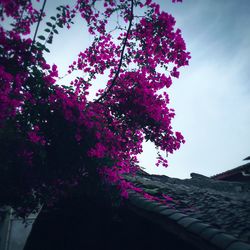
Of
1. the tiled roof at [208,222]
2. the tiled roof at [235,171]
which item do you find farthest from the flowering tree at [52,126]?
the tiled roof at [235,171]

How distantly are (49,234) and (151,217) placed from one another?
4368mm

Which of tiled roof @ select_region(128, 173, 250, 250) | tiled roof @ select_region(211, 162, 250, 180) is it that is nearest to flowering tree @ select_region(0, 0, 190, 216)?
tiled roof @ select_region(128, 173, 250, 250)

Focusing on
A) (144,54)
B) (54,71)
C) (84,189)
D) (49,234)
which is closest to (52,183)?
(84,189)

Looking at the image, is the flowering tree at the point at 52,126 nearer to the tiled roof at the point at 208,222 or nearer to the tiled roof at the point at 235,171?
the tiled roof at the point at 208,222

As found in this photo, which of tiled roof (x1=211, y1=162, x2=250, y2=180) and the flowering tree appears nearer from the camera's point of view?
the flowering tree

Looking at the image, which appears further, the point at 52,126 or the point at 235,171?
the point at 235,171

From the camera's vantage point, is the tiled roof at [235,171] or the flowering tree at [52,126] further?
the tiled roof at [235,171]

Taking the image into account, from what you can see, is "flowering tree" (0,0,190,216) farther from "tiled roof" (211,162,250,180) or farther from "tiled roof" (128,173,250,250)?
"tiled roof" (211,162,250,180)

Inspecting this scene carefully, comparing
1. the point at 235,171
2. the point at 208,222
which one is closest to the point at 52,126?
the point at 208,222

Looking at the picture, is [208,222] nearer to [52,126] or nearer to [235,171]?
[52,126]

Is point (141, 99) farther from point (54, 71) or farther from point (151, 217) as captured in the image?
point (151, 217)

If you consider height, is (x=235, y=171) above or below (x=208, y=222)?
above

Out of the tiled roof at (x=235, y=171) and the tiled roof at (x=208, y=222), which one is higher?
the tiled roof at (x=235, y=171)

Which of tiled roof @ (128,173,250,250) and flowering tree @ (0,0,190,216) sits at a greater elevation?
flowering tree @ (0,0,190,216)
